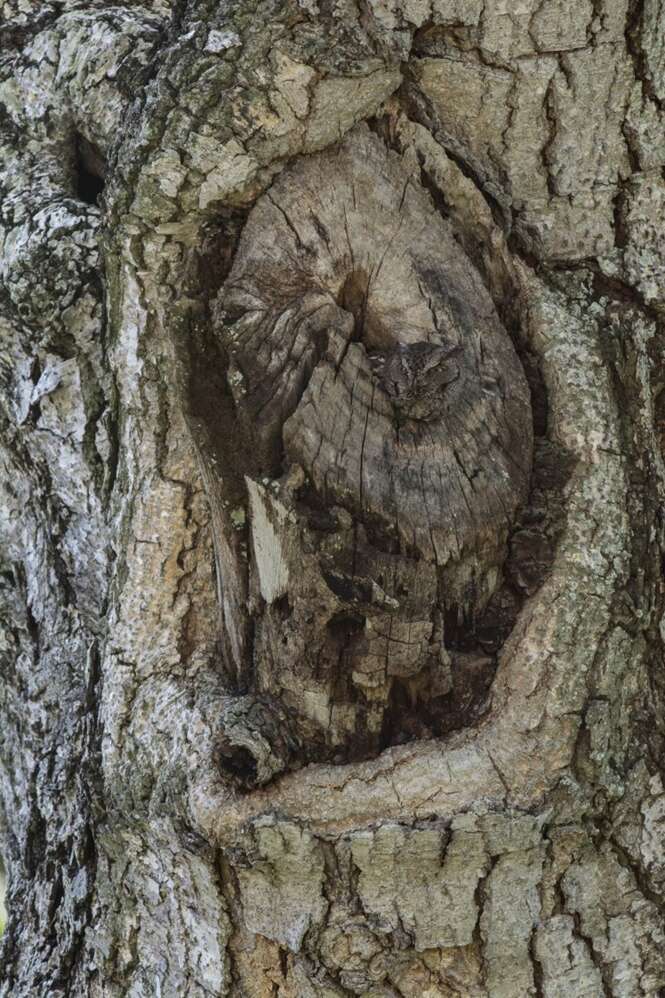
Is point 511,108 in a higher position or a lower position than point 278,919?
higher

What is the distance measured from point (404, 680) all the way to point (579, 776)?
1.06 ft

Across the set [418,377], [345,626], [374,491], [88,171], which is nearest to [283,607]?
[345,626]

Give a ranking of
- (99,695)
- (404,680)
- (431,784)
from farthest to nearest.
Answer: (99,695) < (404,680) < (431,784)

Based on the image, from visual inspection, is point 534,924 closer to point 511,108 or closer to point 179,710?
point 179,710

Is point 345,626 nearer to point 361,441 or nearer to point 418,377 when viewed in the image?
point 361,441

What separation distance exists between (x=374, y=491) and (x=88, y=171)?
1008 mm

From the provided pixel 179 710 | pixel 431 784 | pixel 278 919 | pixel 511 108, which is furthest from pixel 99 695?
pixel 511 108

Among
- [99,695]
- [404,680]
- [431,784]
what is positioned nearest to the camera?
[431,784]

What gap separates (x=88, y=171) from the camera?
86.5 inches

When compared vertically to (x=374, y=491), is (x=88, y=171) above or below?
above

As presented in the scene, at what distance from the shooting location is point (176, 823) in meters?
1.78

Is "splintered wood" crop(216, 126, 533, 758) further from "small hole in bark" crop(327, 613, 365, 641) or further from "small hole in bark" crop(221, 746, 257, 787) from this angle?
"small hole in bark" crop(221, 746, 257, 787)

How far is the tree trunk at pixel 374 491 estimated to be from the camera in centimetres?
171

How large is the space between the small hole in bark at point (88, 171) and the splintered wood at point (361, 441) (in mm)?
517
